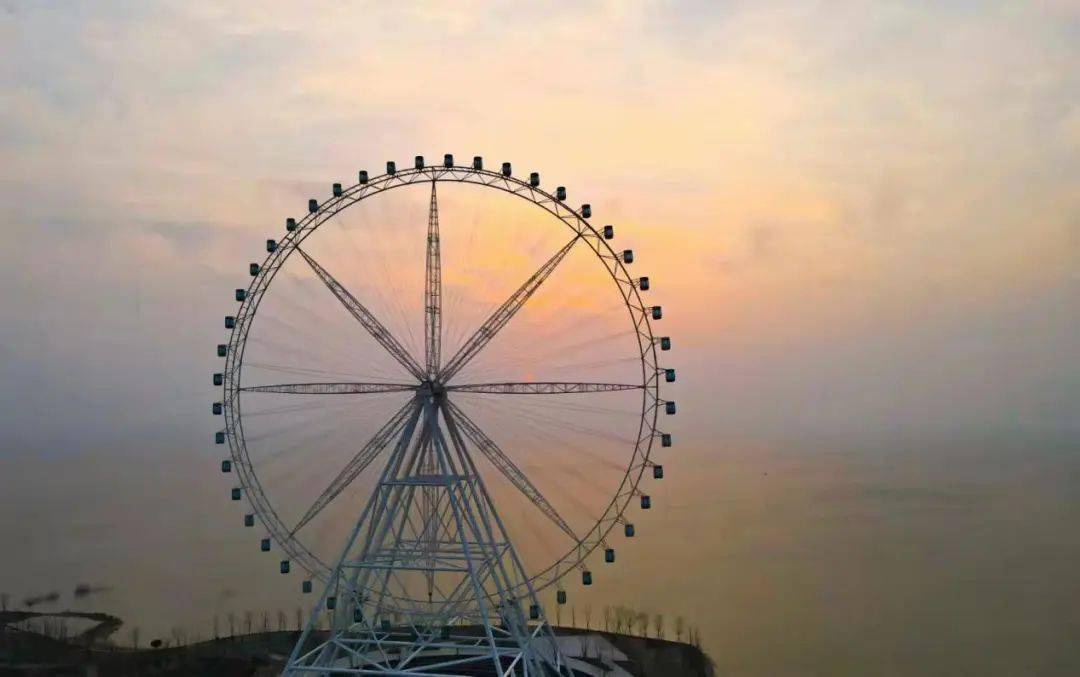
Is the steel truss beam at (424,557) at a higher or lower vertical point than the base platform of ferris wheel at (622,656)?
higher

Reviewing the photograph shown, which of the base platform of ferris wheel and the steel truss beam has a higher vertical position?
the steel truss beam

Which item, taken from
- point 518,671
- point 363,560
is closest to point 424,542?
point 363,560

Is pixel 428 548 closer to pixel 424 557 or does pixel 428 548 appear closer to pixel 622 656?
pixel 424 557

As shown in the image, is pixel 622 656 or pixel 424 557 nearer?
pixel 424 557

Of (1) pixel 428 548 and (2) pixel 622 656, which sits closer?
(1) pixel 428 548

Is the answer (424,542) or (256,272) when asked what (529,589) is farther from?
(256,272)

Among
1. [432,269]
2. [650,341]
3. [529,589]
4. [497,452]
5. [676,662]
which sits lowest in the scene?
[676,662]

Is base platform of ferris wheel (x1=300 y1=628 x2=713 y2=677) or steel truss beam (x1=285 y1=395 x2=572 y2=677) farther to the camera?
base platform of ferris wheel (x1=300 y1=628 x2=713 y2=677)

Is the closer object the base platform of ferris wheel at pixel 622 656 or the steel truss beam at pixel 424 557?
the steel truss beam at pixel 424 557

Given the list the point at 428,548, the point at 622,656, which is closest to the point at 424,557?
the point at 428,548

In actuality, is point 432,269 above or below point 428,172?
below

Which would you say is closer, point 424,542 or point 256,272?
point 424,542
